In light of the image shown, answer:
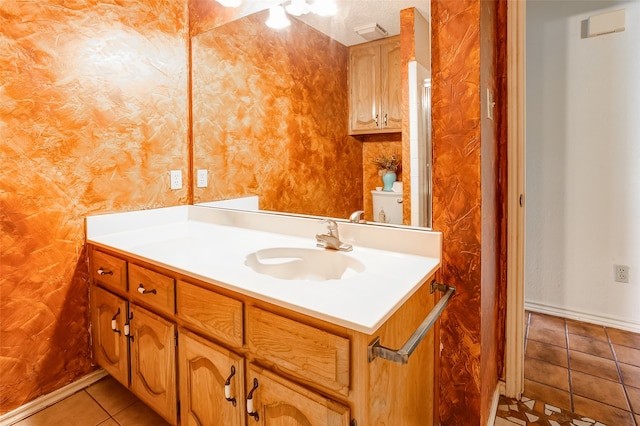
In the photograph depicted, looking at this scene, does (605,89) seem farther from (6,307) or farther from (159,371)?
(6,307)

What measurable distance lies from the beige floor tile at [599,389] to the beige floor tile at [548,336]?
0.35 m

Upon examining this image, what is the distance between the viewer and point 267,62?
1783 mm

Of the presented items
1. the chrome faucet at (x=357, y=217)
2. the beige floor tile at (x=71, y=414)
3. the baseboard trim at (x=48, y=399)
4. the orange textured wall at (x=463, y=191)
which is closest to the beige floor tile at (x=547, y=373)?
the orange textured wall at (x=463, y=191)

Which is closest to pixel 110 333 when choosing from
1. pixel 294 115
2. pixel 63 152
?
pixel 63 152

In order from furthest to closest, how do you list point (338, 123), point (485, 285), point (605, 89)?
point (605, 89)
point (338, 123)
point (485, 285)

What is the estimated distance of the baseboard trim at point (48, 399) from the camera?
5.00 ft

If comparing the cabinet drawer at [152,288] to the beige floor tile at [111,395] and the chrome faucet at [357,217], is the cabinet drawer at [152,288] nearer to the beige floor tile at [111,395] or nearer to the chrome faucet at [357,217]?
the beige floor tile at [111,395]

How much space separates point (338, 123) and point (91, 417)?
1.70 m

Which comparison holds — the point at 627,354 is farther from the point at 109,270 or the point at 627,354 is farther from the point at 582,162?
the point at 109,270

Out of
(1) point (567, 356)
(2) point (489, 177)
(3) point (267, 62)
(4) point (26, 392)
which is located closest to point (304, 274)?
(2) point (489, 177)

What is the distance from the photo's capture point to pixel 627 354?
2.06m

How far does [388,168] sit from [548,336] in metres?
1.79

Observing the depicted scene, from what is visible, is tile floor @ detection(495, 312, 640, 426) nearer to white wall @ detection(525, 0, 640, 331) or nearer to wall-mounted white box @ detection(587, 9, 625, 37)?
white wall @ detection(525, 0, 640, 331)

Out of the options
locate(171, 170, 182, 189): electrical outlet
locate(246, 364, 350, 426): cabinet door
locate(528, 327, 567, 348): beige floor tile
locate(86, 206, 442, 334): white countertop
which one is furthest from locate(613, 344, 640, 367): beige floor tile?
locate(171, 170, 182, 189): electrical outlet
